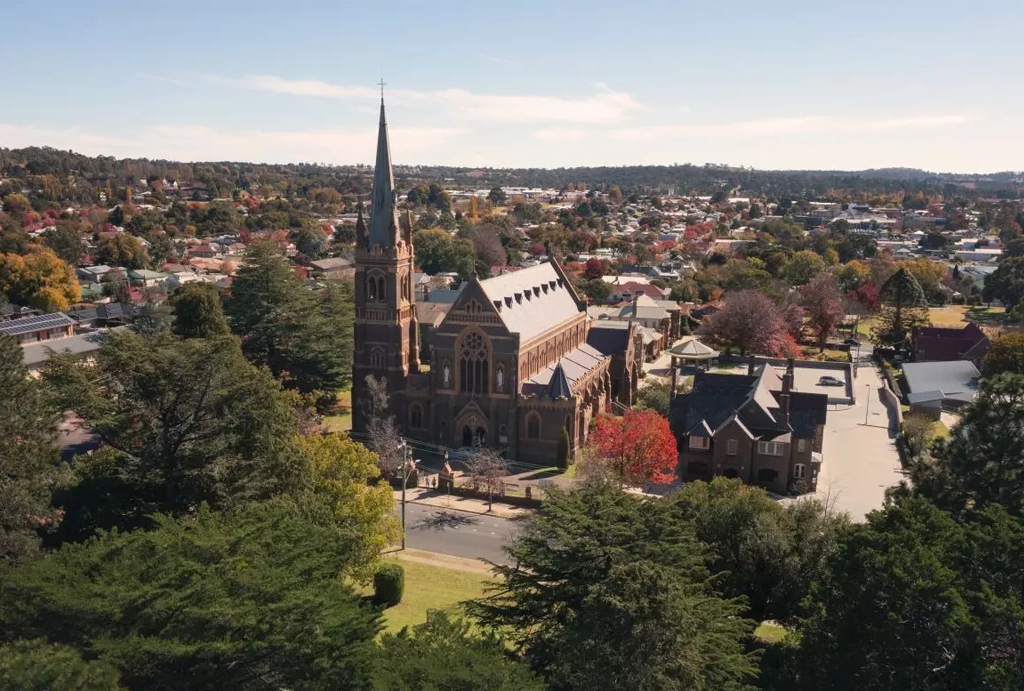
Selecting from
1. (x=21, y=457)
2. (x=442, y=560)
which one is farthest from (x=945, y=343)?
(x=21, y=457)

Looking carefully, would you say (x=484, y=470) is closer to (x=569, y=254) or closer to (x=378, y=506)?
(x=378, y=506)

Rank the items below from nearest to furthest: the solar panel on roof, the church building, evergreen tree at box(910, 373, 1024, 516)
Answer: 1. evergreen tree at box(910, 373, 1024, 516)
2. the church building
3. the solar panel on roof

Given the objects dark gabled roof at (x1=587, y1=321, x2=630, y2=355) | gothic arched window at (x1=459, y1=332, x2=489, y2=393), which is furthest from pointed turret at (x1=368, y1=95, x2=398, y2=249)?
dark gabled roof at (x1=587, y1=321, x2=630, y2=355)

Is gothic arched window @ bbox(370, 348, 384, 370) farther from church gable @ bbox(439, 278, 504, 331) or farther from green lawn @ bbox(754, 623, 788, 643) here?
green lawn @ bbox(754, 623, 788, 643)

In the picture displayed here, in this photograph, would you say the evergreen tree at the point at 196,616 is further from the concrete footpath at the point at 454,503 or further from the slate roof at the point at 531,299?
the slate roof at the point at 531,299

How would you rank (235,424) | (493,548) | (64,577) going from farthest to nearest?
(493,548), (235,424), (64,577)

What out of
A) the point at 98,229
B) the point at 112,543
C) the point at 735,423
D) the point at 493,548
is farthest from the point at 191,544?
the point at 98,229

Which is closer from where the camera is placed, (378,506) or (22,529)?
(22,529)
